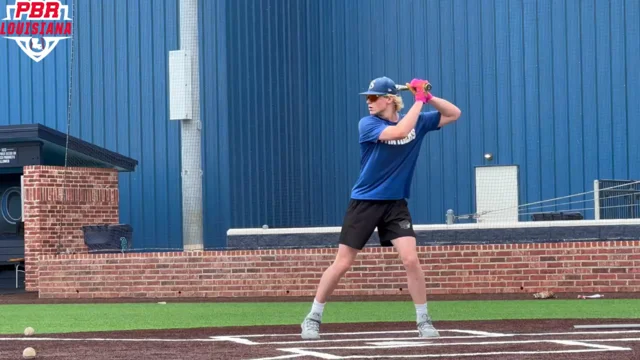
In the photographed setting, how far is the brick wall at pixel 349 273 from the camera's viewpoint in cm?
1441

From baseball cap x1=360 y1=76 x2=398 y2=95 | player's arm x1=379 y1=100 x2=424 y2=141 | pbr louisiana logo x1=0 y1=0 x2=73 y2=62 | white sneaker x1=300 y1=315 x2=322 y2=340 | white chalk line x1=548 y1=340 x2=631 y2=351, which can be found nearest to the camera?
white chalk line x1=548 y1=340 x2=631 y2=351

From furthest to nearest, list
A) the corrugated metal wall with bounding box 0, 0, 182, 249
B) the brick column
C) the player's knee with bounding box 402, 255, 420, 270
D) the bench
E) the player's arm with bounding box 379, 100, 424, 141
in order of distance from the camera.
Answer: the corrugated metal wall with bounding box 0, 0, 182, 249, the bench, the brick column, the player's knee with bounding box 402, 255, 420, 270, the player's arm with bounding box 379, 100, 424, 141

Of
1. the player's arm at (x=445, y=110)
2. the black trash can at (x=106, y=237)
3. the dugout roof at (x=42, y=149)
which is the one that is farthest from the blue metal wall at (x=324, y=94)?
the player's arm at (x=445, y=110)

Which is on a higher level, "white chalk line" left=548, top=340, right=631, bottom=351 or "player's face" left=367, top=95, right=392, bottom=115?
"player's face" left=367, top=95, right=392, bottom=115

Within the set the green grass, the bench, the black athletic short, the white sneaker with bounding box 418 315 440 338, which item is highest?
the black athletic short

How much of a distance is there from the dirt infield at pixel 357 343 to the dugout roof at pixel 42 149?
9.60 m

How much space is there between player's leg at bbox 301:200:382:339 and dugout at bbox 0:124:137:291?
1085 cm

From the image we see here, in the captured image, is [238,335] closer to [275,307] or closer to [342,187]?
[275,307]

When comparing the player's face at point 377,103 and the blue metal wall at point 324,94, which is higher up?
the blue metal wall at point 324,94

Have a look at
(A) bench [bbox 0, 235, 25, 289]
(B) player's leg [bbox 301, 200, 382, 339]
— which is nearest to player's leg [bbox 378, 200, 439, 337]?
(B) player's leg [bbox 301, 200, 382, 339]

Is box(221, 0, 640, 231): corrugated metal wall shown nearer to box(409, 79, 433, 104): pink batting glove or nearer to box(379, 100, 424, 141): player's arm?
box(409, 79, 433, 104): pink batting glove

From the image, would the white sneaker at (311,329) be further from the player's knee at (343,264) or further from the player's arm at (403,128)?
the player's arm at (403,128)

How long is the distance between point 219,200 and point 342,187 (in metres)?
2.54

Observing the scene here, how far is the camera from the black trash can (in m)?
18.5
